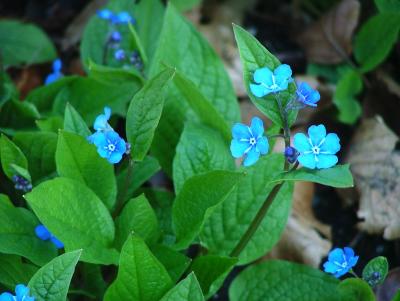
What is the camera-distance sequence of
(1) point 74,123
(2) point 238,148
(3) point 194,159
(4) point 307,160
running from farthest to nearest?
1. (3) point 194,159
2. (1) point 74,123
3. (2) point 238,148
4. (4) point 307,160

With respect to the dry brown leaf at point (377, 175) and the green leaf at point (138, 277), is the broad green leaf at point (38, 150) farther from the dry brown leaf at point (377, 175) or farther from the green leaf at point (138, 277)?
the dry brown leaf at point (377, 175)

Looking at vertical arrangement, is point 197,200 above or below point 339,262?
above

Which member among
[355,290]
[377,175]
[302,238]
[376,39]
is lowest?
[302,238]

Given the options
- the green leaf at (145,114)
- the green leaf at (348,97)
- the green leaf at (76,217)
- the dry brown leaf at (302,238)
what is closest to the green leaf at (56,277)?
the green leaf at (76,217)

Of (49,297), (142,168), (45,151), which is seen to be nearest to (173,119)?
(142,168)

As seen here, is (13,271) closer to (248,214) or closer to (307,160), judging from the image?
(248,214)

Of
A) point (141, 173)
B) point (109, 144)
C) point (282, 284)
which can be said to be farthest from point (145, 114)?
point (282, 284)

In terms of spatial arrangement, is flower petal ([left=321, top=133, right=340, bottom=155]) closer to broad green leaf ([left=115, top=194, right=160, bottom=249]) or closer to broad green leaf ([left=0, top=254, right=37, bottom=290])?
broad green leaf ([left=115, top=194, right=160, bottom=249])
